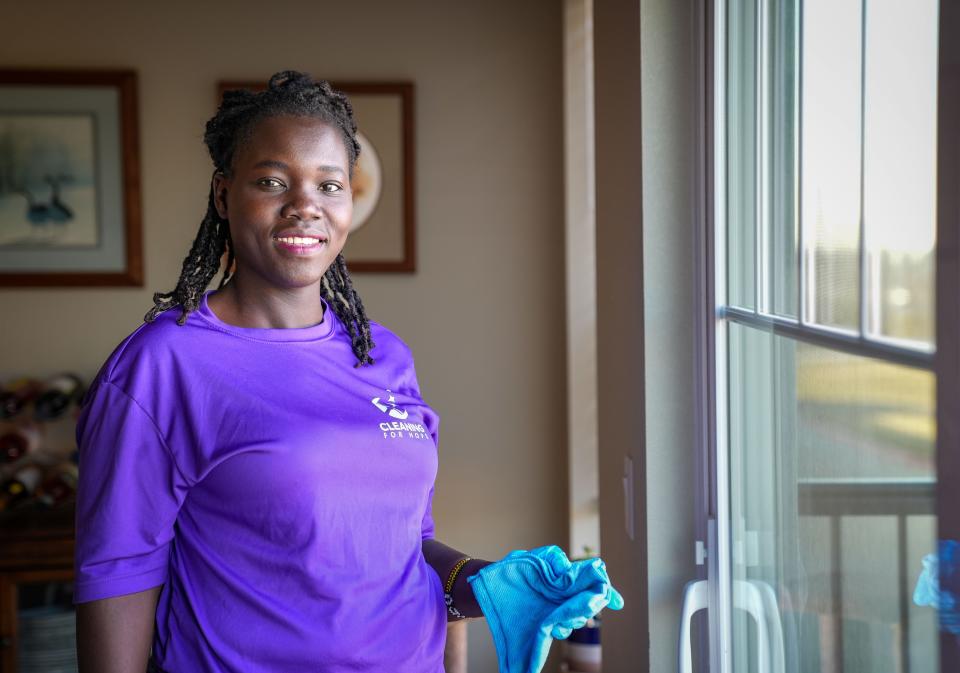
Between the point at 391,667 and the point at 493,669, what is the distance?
7.19 ft

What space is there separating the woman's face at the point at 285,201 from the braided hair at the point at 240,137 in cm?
2

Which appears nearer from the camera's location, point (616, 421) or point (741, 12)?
point (741, 12)

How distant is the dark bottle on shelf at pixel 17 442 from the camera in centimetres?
308

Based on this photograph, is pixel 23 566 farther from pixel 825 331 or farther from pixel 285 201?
pixel 825 331

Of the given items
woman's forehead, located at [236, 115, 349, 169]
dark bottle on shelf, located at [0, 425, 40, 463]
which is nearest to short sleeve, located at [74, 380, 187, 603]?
woman's forehead, located at [236, 115, 349, 169]

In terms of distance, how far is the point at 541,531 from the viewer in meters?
3.37

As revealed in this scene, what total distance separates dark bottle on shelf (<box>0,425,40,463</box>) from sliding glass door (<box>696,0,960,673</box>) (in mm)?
2376

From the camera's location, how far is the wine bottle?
3.07 m

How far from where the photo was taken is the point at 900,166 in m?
0.83

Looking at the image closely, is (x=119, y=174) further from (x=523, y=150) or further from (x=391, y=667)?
(x=391, y=667)

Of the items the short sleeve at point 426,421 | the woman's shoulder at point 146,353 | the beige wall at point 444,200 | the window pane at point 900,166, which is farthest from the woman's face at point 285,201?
the beige wall at point 444,200

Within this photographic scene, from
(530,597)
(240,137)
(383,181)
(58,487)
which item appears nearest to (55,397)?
(58,487)

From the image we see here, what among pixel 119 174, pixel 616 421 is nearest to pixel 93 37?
pixel 119 174

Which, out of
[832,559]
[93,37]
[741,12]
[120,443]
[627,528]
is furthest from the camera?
[93,37]
